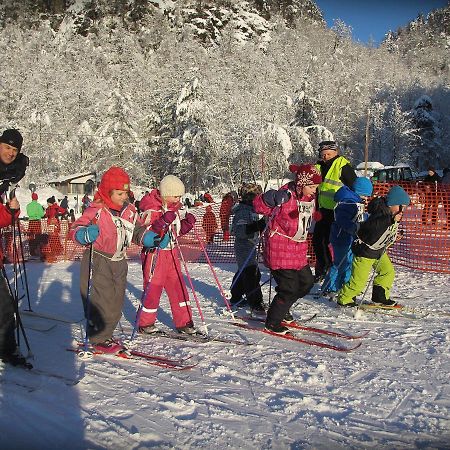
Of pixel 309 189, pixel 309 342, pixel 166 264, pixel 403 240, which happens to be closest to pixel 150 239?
pixel 166 264

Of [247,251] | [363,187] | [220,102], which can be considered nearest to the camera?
[363,187]

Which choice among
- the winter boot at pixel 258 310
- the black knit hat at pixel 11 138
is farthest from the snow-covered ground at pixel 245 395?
the black knit hat at pixel 11 138

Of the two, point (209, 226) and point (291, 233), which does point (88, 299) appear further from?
point (209, 226)

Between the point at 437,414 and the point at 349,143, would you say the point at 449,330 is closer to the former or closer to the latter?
the point at 437,414

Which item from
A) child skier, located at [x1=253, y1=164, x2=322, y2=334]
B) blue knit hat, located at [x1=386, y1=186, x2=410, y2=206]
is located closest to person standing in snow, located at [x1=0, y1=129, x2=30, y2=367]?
child skier, located at [x1=253, y1=164, x2=322, y2=334]

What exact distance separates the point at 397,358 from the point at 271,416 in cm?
153

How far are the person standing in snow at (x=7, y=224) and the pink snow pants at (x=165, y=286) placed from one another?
1253 mm

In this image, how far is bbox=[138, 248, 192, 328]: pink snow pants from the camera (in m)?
4.55

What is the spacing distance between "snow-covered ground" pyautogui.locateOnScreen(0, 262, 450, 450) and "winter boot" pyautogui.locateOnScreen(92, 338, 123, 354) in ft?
0.26

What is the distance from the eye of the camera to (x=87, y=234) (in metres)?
3.65

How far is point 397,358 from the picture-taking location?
3.96m

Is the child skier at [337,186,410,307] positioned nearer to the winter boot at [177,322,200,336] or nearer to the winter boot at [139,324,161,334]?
the winter boot at [177,322,200,336]

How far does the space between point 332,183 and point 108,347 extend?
12.3 ft

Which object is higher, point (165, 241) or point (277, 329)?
point (165, 241)
